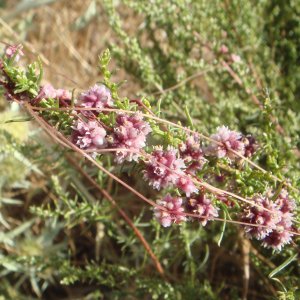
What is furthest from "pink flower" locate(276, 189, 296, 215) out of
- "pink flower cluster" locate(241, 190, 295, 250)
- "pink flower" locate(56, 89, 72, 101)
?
"pink flower" locate(56, 89, 72, 101)

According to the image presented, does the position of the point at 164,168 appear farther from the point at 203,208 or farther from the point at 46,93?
the point at 46,93

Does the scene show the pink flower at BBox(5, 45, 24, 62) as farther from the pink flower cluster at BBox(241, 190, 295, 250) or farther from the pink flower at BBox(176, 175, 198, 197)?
the pink flower cluster at BBox(241, 190, 295, 250)

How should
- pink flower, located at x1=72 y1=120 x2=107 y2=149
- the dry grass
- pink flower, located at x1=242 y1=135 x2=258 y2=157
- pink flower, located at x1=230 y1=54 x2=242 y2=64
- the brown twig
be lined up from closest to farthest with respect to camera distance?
pink flower, located at x1=72 y1=120 x2=107 y2=149
pink flower, located at x1=242 y1=135 x2=258 y2=157
the brown twig
pink flower, located at x1=230 y1=54 x2=242 y2=64
the dry grass

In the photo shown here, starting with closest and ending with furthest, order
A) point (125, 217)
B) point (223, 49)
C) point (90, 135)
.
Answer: point (90, 135) → point (125, 217) → point (223, 49)

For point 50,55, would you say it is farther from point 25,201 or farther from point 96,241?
point 96,241

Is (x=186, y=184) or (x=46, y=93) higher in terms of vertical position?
(x=46, y=93)

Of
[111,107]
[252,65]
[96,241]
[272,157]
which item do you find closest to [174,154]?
[111,107]

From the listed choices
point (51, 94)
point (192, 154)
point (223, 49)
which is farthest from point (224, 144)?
point (223, 49)
